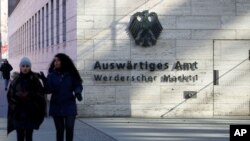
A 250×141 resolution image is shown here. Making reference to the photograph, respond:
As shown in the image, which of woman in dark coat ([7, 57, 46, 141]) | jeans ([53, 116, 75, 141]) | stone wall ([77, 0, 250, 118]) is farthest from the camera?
stone wall ([77, 0, 250, 118])

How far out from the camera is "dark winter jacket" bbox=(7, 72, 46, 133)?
10172 mm

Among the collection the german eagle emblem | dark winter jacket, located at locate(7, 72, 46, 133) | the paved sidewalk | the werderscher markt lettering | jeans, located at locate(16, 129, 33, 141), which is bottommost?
the paved sidewalk

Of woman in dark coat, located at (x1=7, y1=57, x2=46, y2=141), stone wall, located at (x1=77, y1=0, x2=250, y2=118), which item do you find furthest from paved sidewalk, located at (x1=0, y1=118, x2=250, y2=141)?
woman in dark coat, located at (x1=7, y1=57, x2=46, y2=141)

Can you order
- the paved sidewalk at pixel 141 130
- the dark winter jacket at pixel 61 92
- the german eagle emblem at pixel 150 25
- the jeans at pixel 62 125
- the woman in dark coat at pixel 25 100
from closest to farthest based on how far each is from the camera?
the woman in dark coat at pixel 25 100, the dark winter jacket at pixel 61 92, the jeans at pixel 62 125, the paved sidewalk at pixel 141 130, the german eagle emblem at pixel 150 25

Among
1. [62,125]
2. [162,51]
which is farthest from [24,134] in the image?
[162,51]

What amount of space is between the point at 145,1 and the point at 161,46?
1.34 m

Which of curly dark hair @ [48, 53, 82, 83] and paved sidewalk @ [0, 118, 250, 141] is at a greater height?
curly dark hair @ [48, 53, 82, 83]

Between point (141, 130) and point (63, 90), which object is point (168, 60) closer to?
point (141, 130)

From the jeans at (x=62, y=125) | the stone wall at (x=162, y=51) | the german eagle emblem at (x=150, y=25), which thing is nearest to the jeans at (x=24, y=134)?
the jeans at (x=62, y=125)

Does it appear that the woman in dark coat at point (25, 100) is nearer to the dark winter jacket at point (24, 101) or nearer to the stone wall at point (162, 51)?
the dark winter jacket at point (24, 101)

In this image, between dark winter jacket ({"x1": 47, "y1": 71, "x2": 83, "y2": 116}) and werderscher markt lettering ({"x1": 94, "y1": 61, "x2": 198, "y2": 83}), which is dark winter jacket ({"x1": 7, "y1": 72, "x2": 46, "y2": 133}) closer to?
dark winter jacket ({"x1": 47, "y1": 71, "x2": 83, "y2": 116})

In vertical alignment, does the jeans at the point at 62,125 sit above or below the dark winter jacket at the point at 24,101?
below

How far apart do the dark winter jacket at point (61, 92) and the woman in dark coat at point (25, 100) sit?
0.42 metres

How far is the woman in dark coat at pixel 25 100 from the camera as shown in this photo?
10.2m
